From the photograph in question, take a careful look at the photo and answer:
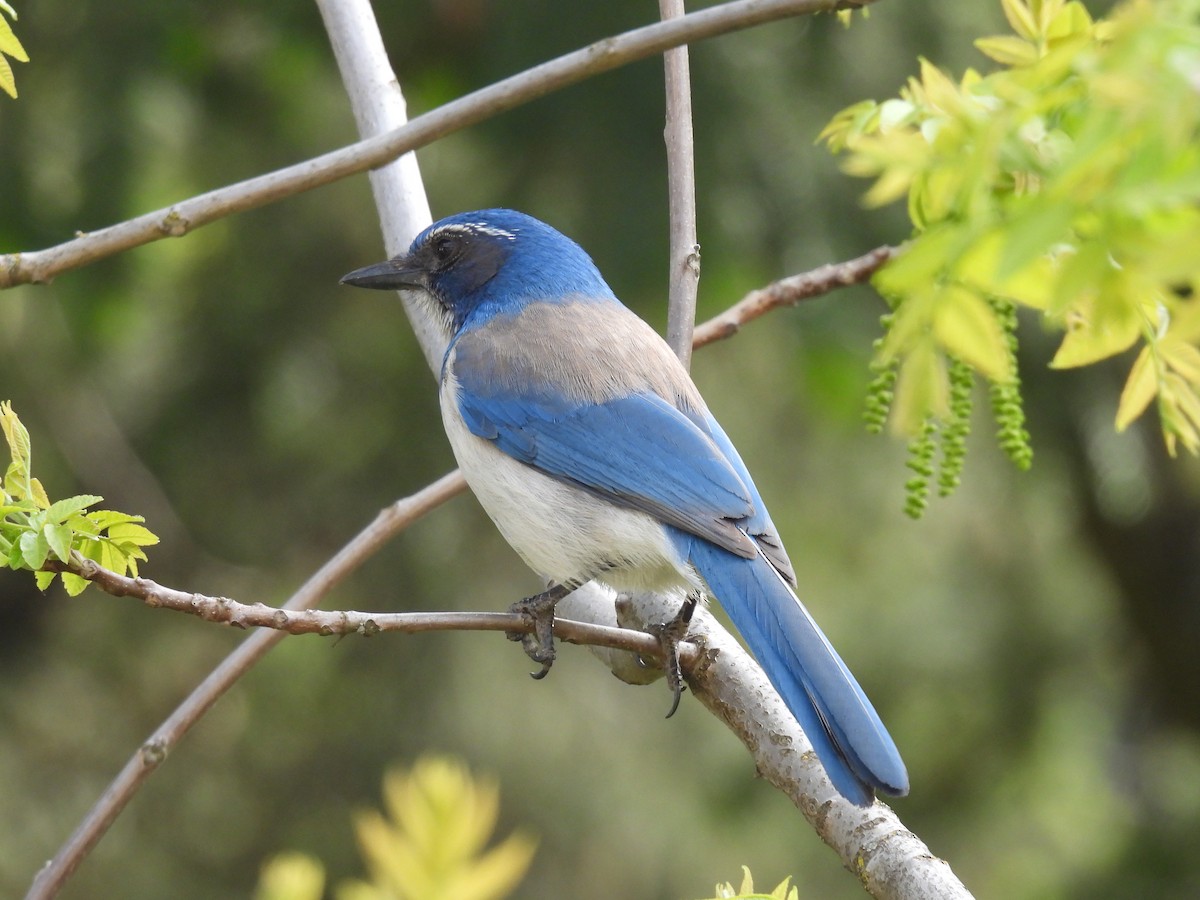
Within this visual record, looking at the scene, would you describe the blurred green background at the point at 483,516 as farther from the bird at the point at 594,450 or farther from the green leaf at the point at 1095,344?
the green leaf at the point at 1095,344

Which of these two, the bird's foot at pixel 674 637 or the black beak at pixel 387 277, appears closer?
the bird's foot at pixel 674 637

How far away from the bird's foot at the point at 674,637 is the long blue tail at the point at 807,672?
97mm

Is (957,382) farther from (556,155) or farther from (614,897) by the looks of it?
(614,897)

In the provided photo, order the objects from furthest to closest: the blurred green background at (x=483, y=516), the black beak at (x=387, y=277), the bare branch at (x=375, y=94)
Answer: the blurred green background at (x=483, y=516)
the black beak at (x=387, y=277)
the bare branch at (x=375, y=94)

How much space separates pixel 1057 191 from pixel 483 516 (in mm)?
4668

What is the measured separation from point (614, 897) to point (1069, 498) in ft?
9.28

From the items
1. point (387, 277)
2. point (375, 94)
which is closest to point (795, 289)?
point (375, 94)

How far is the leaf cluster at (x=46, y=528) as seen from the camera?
201 cm

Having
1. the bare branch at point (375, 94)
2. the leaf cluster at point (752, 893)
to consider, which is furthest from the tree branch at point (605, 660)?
the bare branch at point (375, 94)

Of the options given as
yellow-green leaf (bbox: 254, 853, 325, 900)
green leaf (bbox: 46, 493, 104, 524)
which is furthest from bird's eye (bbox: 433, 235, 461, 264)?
yellow-green leaf (bbox: 254, 853, 325, 900)

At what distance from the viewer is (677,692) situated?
294cm

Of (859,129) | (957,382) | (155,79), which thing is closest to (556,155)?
(155,79)

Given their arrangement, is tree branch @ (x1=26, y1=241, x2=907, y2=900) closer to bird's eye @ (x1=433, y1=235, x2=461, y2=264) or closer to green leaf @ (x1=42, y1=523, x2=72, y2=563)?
green leaf @ (x1=42, y1=523, x2=72, y2=563)

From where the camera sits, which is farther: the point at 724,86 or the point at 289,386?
the point at 289,386
